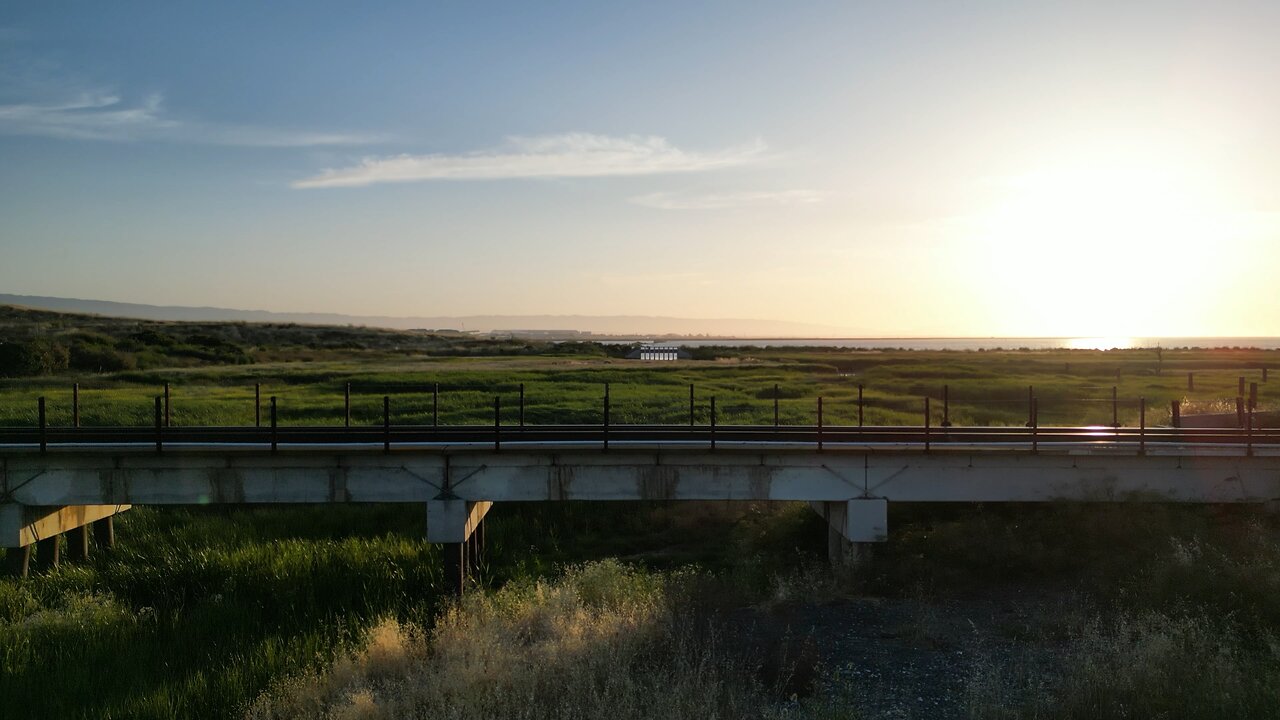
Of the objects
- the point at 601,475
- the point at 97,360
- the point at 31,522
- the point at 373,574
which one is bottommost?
the point at 373,574

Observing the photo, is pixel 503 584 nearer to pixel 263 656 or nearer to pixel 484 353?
pixel 263 656

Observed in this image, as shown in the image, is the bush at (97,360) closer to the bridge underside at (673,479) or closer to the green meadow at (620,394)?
the green meadow at (620,394)

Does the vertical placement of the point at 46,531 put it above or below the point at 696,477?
below

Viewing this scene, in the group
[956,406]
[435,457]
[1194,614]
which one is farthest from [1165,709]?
[956,406]

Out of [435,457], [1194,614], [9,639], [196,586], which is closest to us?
[1194,614]

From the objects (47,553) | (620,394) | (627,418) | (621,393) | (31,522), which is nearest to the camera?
(31,522)

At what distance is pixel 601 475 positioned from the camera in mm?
20047

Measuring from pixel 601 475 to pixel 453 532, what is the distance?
376 centimetres

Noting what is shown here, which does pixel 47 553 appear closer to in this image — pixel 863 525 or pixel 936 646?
pixel 863 525

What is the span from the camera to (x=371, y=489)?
1975 cm

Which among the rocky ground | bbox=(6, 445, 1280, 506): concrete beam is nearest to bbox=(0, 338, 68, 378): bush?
bbox=(6, 445, 1280, 506): concrete beam

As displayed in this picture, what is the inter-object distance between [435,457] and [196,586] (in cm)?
797

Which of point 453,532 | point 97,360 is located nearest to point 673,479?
point 453,532

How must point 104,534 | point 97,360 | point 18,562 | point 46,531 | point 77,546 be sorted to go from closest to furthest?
point 46,531
point 18,562
point 77,546
point 104,534
point 97,360
